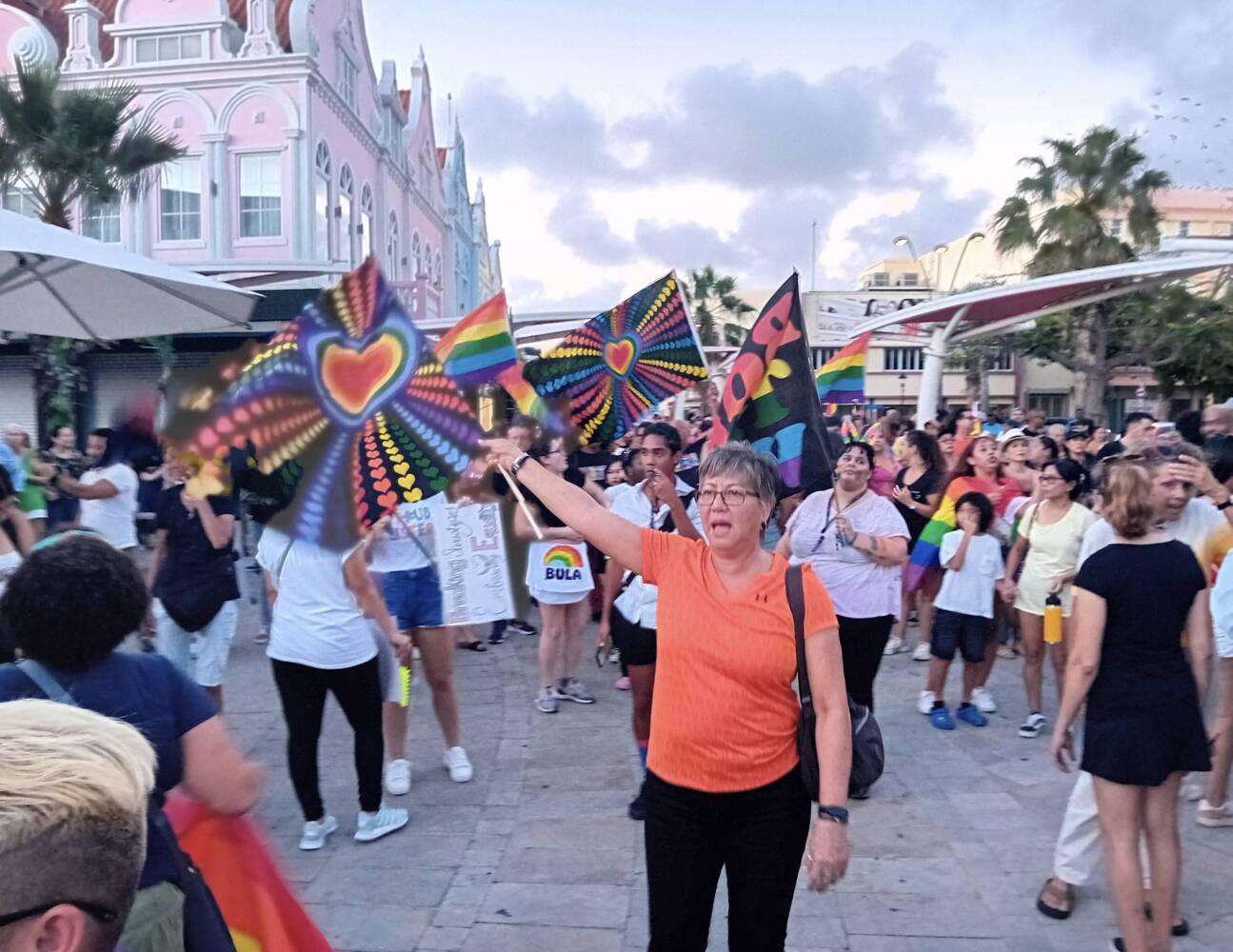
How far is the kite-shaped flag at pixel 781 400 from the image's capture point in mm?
4453

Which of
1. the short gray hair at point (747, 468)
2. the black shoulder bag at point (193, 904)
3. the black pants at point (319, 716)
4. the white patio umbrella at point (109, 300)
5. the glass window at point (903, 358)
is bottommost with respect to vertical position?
the black pants at point (319, 716)

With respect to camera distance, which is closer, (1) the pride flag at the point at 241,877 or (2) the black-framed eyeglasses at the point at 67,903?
(2) the black-framed eyeglasses at the point at 67,903

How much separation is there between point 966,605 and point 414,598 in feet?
11.0

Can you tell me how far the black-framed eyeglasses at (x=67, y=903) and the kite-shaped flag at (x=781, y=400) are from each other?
11.8 ft

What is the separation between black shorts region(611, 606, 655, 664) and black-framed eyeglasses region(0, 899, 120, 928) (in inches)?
137

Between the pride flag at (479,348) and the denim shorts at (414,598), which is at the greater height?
the pride flag at (479,348)

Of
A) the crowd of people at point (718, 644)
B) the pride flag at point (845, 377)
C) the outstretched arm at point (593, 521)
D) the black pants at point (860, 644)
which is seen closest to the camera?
the crowd of people at point (718, 644)

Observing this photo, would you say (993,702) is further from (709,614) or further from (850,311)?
(850,311)

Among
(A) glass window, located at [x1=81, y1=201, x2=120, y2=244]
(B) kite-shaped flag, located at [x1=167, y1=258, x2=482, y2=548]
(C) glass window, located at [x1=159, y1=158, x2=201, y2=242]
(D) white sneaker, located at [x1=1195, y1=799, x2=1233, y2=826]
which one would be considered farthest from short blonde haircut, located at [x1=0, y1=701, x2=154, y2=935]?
(A) glass window, located at [x1=81, y1=201, x2=120, y2=244]

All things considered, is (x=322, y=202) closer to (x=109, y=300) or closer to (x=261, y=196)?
(x=261, y=196)

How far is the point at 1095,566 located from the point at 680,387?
3210 mm

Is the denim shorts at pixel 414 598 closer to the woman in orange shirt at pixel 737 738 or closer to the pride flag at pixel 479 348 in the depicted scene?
the pride flag at pixel 479 348

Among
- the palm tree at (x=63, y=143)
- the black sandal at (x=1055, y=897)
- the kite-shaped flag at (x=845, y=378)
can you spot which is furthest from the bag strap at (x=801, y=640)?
the palm tree at (x=63, y=143)

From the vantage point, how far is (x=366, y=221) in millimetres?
25391
